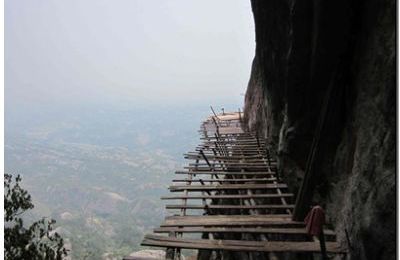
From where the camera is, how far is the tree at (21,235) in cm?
725

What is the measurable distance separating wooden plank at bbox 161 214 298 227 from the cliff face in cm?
71

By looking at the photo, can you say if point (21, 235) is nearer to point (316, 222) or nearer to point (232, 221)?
point (232, 221)

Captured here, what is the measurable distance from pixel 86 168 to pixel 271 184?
458 feet

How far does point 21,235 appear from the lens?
24.4ft

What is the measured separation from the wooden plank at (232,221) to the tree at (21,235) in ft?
7.95

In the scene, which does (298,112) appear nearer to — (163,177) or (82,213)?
(82,213)

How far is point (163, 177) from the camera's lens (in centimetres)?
13112

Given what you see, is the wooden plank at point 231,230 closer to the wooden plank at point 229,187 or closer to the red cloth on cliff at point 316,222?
the red cloth on cliff at point 316,222

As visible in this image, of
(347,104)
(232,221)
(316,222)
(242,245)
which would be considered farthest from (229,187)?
(316,222)

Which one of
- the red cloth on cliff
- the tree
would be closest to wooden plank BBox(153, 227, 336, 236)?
the red cloth on cliff

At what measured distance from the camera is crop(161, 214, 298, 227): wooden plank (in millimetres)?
6574

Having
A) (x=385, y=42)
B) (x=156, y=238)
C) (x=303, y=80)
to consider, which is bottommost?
(x=156, y=238)

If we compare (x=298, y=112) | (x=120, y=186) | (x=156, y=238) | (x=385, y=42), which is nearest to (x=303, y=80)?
(x=298, y=112)

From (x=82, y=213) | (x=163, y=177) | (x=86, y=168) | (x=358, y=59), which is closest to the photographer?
(x=358, y=59)
